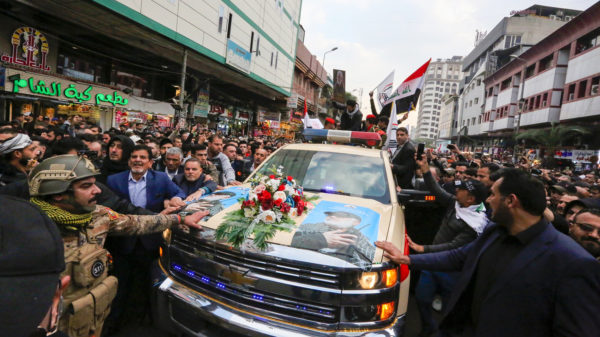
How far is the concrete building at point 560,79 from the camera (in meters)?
22.5

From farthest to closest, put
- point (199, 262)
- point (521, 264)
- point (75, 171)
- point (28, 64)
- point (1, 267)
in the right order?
point (28, 64) → point (199, 262) → point (75, 171) → point (521, 264) → point (1, 267)

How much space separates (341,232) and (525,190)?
4.16 feet

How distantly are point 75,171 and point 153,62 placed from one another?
60.0ft

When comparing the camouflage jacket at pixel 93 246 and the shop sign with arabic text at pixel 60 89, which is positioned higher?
the shop sign with arabic text at pixel 60 89

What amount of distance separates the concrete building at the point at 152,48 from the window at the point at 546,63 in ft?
84.6

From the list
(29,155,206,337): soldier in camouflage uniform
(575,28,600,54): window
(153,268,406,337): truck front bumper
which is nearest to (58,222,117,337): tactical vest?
(29,155,206,337): soldier in camouflage uniform

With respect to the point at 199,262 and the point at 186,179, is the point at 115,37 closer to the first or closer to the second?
the point at 186,179

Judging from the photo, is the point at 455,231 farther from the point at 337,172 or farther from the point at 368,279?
the point at 368,279

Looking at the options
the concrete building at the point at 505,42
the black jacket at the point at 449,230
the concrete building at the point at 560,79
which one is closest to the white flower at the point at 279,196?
the black jacket at the point at 449,230

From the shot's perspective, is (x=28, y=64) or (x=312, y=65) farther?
(x=312, y=65)

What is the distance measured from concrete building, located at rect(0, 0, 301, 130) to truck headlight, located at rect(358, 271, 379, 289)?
11.8 metres

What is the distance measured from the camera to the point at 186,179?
4.39m

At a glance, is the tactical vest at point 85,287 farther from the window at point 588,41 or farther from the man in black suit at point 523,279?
the window at point 588,41

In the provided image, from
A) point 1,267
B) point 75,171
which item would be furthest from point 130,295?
point 1,267
